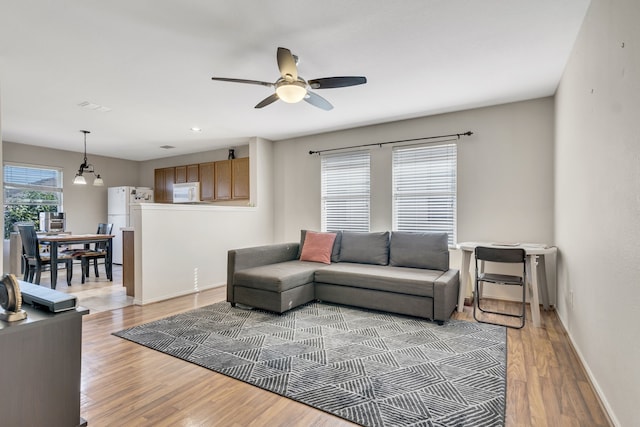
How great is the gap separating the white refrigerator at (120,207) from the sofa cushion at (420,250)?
18.7 ft

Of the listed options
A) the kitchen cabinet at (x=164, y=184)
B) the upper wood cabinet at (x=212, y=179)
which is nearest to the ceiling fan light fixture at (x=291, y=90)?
the upper wood cabinet at (x=212, y=179)

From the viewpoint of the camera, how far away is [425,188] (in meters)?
4.47

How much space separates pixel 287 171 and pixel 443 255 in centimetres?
310

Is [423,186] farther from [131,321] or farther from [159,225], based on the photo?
[131,321]

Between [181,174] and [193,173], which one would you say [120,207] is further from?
[193,173]

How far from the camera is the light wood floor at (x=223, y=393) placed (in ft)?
5.60

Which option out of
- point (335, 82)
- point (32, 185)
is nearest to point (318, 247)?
point (335, 82)

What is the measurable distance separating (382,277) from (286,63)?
2.24 meters

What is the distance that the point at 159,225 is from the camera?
407 centimetres

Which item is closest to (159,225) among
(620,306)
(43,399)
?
(43,399)

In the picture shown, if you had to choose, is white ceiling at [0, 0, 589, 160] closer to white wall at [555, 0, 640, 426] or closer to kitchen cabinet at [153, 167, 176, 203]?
white wall at [555, 0, 640, 426]

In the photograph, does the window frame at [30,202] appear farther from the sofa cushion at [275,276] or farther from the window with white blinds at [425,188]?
the window with white blinds at [425,188]

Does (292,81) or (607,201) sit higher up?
(292,81)

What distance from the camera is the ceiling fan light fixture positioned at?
94.0 inches
